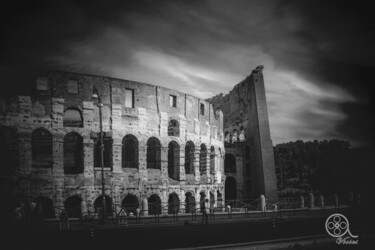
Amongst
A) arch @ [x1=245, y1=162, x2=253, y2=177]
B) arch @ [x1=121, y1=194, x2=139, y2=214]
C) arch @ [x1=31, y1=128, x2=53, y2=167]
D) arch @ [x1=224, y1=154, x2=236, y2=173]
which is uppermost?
arch @ [x1=31, y1=128, x2=53, y2=167]

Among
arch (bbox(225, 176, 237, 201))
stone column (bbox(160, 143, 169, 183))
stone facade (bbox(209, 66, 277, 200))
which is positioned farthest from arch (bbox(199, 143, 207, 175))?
arch (bbox(225, 176, 237, 201))

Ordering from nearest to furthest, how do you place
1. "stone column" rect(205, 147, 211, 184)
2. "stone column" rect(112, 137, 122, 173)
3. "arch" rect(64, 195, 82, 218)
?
1. "arch" rect(64, 195, 82, 218)
2. "stone column" rect(112, 137, 122, 173)
3. "stone column" rect(205, 147, 211, 184)

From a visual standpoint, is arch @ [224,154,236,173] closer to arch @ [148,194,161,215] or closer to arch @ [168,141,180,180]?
arch @ [168,141,180,180]

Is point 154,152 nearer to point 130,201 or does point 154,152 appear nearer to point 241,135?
point 130,201

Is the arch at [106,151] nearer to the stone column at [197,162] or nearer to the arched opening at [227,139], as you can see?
the stone column at [197,162]

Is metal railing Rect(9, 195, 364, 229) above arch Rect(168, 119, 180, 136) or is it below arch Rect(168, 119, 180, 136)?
below

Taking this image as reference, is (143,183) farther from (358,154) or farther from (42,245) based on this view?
(358,154)

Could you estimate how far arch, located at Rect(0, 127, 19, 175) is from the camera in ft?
61.0

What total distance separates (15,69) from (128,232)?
38.3 feet

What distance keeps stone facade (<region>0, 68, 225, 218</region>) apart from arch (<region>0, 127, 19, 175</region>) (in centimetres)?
5

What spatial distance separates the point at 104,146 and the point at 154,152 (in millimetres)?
5007

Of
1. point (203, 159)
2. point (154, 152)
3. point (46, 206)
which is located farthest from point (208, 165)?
point (46, 206)

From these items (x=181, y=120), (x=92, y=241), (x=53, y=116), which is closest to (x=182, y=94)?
(x=181, y=120)

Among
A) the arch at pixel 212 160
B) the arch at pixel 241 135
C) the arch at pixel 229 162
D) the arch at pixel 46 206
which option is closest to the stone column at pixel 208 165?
the arch at pixel 212 160
